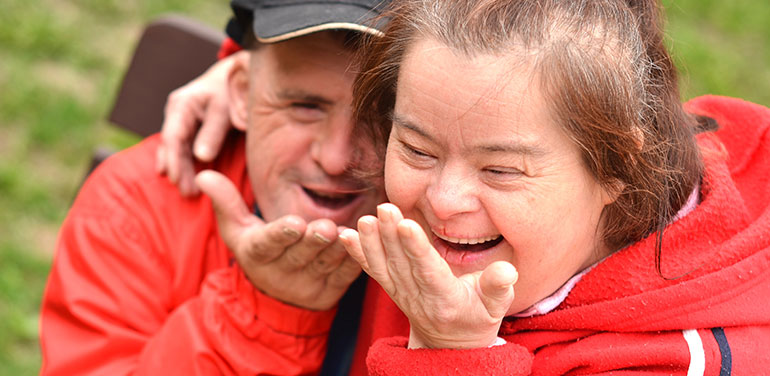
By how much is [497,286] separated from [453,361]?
25 centimetres

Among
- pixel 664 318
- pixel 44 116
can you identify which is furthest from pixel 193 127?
pixel 44 116

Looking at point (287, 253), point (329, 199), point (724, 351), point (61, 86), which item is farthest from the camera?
point (61, 86)

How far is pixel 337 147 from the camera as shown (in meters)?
2.35

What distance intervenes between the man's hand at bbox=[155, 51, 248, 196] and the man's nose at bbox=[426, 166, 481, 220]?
1.20 m

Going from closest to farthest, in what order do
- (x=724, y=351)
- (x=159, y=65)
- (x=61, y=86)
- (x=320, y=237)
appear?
(x=724, y=351), (x=320, y=237), (x=159, y=65), (x=61, y=86)

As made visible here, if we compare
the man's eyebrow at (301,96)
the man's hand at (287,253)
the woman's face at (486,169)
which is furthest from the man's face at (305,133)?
the woman's face at (486,169)

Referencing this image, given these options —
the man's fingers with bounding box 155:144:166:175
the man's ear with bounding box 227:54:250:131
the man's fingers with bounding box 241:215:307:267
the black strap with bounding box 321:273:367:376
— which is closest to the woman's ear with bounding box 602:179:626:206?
the man's fingers with bounding box 241:215:307:267

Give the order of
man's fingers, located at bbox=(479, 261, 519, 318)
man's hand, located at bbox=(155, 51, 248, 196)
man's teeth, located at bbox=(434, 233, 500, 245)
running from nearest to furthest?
man's fingers, located at bbox=(479, 261, 519, 318) < man's teeth, located at bbox=(434, 233, 500, 245) < man's hand, located at bbox=(155, 51, 248, 196)

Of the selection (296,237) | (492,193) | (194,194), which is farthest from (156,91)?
(492,193)

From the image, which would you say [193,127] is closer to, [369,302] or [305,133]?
[305,133]

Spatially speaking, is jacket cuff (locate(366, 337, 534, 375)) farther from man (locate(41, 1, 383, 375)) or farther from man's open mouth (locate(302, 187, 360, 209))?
man's open mouth (locate(302, 187, 360, 209))

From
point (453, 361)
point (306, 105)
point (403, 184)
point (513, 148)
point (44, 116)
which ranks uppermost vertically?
point (513, 148)

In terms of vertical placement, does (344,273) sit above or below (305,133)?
below

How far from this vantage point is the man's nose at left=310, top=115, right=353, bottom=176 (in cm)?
234
